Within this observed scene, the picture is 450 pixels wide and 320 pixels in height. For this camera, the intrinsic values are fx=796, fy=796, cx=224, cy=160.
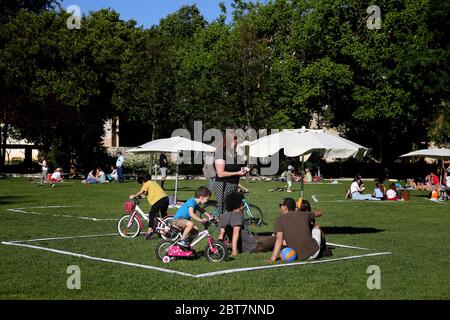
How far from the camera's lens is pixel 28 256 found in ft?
46.0

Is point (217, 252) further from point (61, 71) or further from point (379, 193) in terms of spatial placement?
point (61, 71)

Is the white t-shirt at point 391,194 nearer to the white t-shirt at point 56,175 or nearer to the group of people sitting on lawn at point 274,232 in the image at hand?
the white t-shirt at point 56,175

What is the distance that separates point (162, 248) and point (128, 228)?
13.6ft

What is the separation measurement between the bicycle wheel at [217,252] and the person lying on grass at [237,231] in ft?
2.86

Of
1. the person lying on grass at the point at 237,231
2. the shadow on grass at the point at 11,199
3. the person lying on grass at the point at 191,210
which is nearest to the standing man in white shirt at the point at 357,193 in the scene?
the shadow on grass at the point at 11,199

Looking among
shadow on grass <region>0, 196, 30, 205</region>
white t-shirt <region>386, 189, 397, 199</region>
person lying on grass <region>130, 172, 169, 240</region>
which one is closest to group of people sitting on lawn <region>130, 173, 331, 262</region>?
person lying on grass <region>130, 172, 169, 240</region>

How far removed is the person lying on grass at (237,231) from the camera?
14.6 metres

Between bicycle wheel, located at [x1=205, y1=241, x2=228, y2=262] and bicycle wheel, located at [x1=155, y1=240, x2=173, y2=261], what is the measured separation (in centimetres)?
71

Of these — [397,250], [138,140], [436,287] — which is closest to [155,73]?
[138,140]

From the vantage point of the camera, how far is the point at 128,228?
17.9 meters

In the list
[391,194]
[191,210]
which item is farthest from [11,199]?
[191,210]

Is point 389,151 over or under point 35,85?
under
